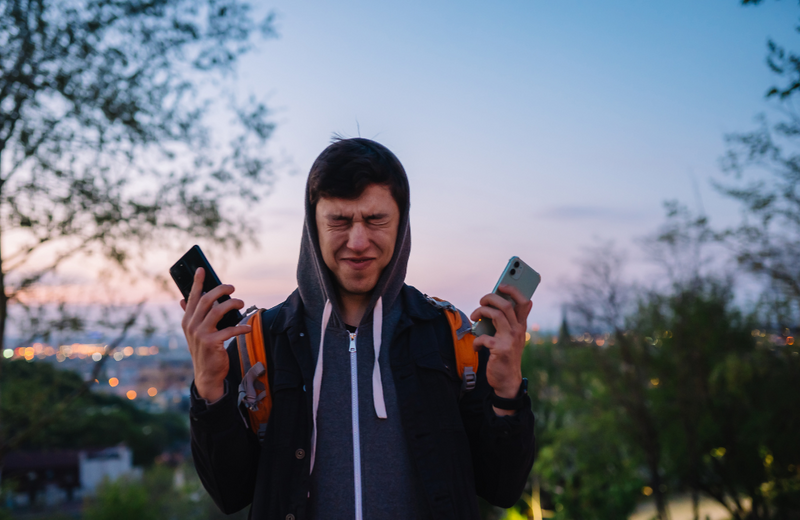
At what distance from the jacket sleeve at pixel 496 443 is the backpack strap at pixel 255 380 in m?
0.70

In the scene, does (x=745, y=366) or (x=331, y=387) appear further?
(x=745, y=366)

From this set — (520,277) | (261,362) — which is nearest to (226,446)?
(261,362)

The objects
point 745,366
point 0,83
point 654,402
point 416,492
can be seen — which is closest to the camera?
point 416,492

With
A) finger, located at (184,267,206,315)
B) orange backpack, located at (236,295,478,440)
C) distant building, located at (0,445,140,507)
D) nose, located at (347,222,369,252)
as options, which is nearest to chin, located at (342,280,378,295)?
nose, located at (347,222,369,252)

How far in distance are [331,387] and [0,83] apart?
6509 mm

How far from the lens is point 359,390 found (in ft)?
6.61

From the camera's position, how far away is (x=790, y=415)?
19000 mm

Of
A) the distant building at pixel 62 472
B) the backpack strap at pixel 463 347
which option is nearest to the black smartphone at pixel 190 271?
the backpack strap at pixel 463 347

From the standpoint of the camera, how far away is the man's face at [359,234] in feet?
6.65

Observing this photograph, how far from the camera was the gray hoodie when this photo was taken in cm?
188

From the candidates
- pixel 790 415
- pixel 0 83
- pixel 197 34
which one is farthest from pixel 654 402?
pixel 0 83

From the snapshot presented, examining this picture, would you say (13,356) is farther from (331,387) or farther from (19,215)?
(331,387)

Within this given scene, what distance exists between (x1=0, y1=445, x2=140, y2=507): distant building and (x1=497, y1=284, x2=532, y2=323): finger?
10.3 meters

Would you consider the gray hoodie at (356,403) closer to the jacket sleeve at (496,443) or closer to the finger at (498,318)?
the jacket sleeve at (496,443)
